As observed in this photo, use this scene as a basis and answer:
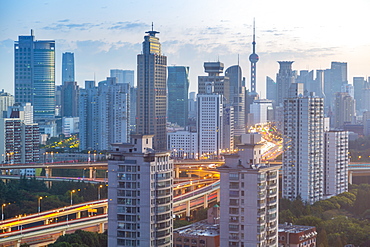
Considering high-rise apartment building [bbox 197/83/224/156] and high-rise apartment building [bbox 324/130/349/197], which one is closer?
high-rise apartment building [bbox 324/130/349/197]

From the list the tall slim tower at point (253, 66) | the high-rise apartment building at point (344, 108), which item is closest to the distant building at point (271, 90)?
the tall slim tower at point (253, 66)

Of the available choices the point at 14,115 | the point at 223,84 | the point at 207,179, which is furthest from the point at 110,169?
the point at 223,84

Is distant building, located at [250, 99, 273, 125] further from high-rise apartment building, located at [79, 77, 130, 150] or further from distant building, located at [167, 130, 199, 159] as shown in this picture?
distant building, located at [167, 130, 199, 159]

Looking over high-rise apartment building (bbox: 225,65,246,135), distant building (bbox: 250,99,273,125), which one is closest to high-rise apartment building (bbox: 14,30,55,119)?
high-rise apartment building (bbox: 225,65,246,135)

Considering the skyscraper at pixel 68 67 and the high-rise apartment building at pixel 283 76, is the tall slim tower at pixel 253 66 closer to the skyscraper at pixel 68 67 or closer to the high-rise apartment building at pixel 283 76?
the high-rise apartment building at pixel 283 76

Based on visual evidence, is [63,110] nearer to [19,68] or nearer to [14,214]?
[19,68]

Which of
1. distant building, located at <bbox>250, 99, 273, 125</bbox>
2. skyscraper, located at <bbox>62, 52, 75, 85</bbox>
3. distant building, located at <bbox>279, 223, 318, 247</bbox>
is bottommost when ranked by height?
distant building, located at <bbox>279, 223, 318, 247</bbox>
